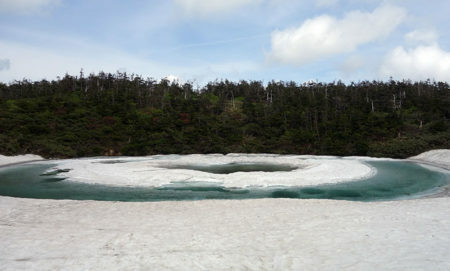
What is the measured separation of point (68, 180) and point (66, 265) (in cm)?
2071

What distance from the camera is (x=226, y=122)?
72.2 meters

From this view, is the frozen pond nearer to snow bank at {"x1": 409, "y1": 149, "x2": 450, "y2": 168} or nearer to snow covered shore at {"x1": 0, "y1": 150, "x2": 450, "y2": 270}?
snow covered shore at {"x1": 0, "y1": 150, "x2": 450, "y2": 270}

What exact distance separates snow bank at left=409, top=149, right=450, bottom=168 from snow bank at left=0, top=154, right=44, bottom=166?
5802cm

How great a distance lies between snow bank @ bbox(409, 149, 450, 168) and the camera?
37.1 metres

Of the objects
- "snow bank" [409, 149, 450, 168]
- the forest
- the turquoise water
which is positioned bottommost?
the turquoise water

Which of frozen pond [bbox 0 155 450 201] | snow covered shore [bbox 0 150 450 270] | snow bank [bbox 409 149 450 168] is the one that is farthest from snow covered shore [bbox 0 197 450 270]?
snow bank [bbox 409 149 450 168]

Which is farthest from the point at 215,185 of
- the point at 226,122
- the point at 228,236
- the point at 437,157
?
the point at 226,122

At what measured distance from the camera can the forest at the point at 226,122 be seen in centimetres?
5438

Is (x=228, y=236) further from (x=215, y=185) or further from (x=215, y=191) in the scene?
(x=215, y=185)

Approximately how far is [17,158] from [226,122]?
43.2 metres

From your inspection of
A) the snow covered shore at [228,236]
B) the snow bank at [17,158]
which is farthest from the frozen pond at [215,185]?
the snow bank at [17,158]

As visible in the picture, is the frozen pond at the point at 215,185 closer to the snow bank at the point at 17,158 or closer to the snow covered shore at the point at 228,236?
the snow covered shore at the point at 228,236

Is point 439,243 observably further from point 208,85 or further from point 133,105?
point 208,85

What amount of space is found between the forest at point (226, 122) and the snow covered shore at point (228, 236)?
42.3 m
